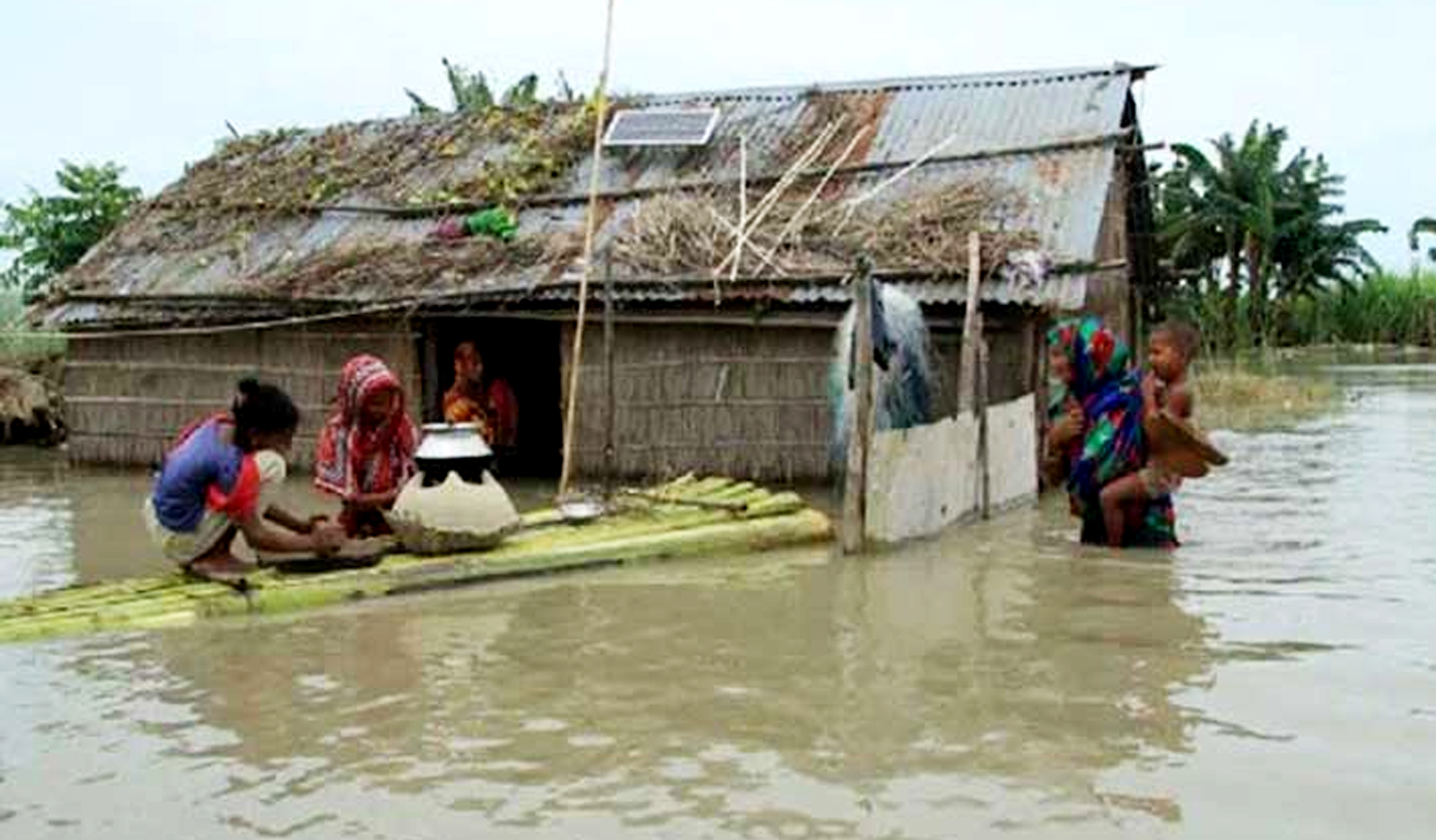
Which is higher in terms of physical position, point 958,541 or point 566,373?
point 566,373

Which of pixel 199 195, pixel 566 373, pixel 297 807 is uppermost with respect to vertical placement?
pixel 199 195

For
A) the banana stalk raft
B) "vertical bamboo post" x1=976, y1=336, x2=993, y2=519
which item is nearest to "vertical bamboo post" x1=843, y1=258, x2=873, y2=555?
the banana stalk raft

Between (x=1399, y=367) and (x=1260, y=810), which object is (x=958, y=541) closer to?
(x=1260, y=810)

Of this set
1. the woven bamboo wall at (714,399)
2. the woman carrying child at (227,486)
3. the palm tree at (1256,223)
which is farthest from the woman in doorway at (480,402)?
the palm tree at (1256,223)

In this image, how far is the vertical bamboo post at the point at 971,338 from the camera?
8727 millimetres

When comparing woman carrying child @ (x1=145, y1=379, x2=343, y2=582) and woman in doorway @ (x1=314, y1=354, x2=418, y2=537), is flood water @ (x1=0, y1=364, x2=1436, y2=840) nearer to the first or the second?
woman carrying child @ (x1=145, y1=379, x2=343, y2=582)

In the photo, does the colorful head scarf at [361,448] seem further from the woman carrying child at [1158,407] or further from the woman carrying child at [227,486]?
the woman carrying child at [1158,407]

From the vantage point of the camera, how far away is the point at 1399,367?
27766 mm

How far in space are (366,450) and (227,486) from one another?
1085 millimetres

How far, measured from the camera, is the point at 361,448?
687cm

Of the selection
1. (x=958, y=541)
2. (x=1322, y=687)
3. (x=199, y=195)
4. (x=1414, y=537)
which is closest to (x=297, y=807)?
(x=1322, y=687)

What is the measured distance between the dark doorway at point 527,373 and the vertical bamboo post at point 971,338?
4417mm

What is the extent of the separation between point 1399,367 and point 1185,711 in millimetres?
25815

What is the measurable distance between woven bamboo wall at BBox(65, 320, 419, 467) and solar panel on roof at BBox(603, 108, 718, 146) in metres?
2.70
